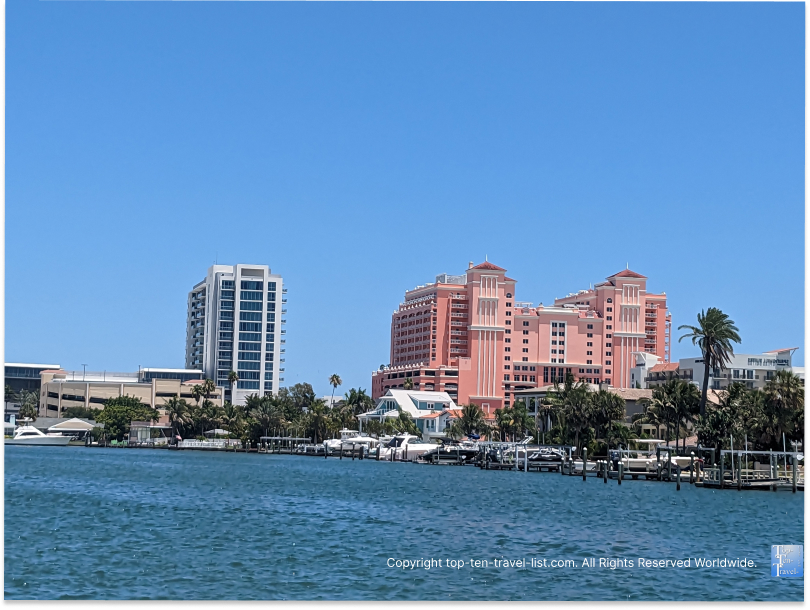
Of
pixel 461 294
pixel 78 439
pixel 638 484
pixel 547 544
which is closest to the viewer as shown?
pixel 547 544

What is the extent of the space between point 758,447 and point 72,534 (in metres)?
41.9

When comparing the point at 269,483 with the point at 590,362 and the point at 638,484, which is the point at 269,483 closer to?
the point at 638,484

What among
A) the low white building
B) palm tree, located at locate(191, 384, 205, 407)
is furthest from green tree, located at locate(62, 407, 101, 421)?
the low white building

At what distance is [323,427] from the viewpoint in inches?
4596

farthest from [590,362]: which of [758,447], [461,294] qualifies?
[758,447]

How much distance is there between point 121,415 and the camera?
447 ft

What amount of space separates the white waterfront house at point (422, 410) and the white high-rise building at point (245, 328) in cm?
5340

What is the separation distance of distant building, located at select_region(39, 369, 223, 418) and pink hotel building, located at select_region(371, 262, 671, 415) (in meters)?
31.6

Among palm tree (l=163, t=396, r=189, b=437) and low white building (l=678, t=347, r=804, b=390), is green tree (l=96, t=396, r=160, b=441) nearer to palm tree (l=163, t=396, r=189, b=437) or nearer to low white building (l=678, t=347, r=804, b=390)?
palm tree (l=163, t=396, r=189, b=437)

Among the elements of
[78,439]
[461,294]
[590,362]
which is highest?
[461,294]

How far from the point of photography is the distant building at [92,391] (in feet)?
479

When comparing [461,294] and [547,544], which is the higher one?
[461,294]

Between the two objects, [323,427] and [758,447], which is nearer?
[758,447]

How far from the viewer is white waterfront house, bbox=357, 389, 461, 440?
121 metres
